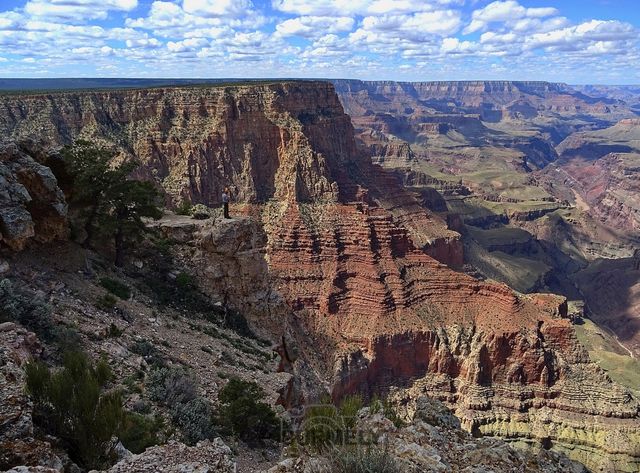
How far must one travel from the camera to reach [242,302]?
95.7ft

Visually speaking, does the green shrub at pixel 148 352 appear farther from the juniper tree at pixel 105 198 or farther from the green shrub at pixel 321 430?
the juniper tree at pixel 105 198

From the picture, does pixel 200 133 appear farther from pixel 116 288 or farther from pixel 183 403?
pixel 183 403

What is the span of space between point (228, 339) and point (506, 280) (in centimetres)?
8264

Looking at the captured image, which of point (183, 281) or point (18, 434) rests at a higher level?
point (18, 434)

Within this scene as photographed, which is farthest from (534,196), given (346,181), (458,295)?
(458,295)

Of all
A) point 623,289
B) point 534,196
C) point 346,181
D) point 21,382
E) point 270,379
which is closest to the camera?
point 21,382

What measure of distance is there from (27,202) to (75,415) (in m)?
11.3

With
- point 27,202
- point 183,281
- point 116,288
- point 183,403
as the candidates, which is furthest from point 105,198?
point 183,403

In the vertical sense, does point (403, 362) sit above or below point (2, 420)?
below

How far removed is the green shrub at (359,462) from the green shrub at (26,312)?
9.66 meters

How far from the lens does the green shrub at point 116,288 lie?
2152 cm

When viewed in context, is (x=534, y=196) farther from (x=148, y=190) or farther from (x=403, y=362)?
(x=148, y=190)

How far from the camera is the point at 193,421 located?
47.0ft

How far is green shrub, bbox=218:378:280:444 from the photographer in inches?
623
